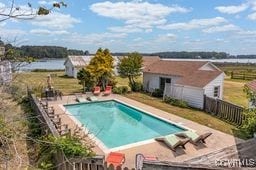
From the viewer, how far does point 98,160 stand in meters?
6.93

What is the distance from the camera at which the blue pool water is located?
1465 cm

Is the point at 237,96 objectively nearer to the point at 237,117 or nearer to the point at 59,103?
the point at 237,117

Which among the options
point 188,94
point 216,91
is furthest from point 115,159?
point 216,91

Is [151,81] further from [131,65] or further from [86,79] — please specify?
[86,79]

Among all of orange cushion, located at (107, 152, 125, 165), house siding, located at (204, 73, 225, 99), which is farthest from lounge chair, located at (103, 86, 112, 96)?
orange cushion, located at (107, 152, 125, 165)

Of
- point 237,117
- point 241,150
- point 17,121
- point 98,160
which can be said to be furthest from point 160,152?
point 17,121

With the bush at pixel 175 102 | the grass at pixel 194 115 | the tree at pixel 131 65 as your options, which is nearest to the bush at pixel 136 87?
the tree at pixel 131 65

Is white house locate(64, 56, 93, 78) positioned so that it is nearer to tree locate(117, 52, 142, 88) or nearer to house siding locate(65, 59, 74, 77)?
house siding locate(65, 59, 74, 77)

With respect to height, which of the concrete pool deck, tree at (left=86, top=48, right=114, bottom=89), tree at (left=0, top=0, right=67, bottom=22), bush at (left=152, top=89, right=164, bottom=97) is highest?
tree at (left=0, top=0, right=67, bottom=22)

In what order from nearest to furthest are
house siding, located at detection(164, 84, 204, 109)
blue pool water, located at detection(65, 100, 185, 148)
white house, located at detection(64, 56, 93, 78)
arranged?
blue pool water, located at detection(65, 100, 185, 148) → house siding, located at detection(164, 84, 204, 109) → white house, located at detection(64, 56, 93, 78)

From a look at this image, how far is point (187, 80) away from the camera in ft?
70.4

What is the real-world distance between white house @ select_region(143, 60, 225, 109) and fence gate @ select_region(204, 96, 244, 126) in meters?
0.81

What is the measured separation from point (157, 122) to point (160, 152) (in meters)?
5.70

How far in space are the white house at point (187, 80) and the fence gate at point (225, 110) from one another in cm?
81
